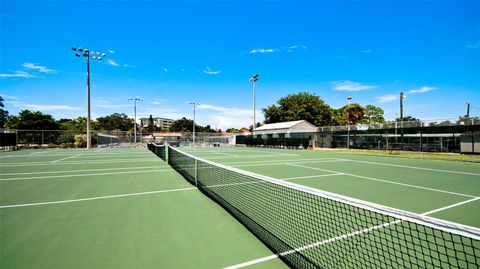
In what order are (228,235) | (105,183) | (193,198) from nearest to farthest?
(228,235) → (193,198) → (105,183)

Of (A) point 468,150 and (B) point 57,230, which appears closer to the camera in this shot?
(B) point 57,230

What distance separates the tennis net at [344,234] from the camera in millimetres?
2860

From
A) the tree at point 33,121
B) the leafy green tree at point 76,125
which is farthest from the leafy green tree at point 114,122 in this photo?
the tree at point 33,121

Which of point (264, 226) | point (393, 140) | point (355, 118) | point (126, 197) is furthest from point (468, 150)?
point (126, 197)

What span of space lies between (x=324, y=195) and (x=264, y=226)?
160 centimetres

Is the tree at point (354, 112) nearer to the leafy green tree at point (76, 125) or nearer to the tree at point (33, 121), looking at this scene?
the leafy green tree at point (76, 125)

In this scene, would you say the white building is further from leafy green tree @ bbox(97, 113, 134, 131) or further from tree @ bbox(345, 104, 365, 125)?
leafy green tree @ bbox(97, 113, 134, 131)

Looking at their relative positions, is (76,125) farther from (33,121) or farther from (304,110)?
(304,110)

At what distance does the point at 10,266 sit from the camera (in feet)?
10.5

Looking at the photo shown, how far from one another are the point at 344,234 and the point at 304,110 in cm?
5514

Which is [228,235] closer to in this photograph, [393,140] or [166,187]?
[166,187]

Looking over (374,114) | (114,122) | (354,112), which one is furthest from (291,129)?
(114,122)

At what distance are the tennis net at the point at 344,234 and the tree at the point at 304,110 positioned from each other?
52.9 meters

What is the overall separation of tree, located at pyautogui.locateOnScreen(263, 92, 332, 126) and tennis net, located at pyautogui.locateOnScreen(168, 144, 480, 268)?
174 feet
